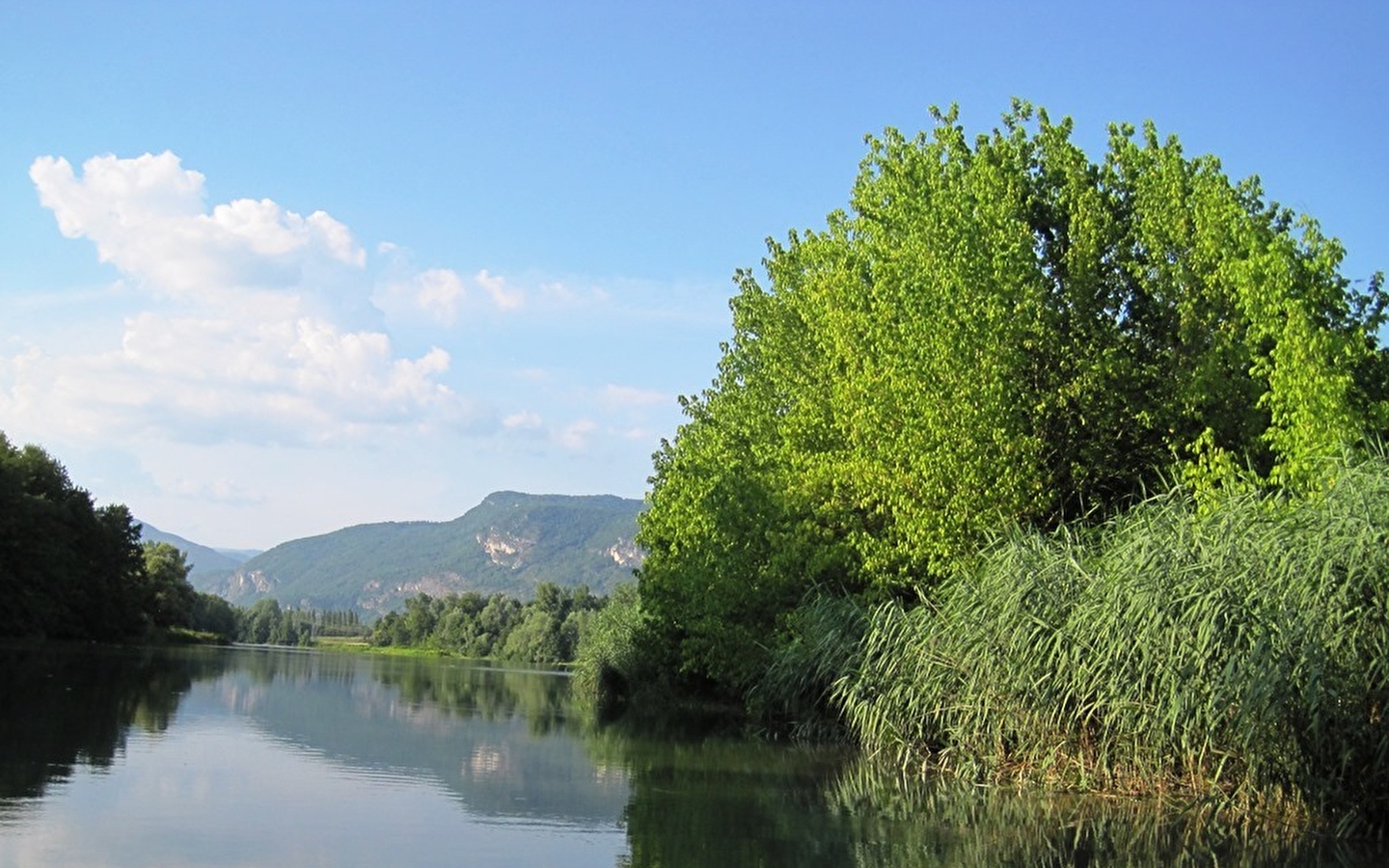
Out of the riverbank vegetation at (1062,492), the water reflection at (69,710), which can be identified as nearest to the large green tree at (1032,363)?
the riverbank vegetation at (1062,492)

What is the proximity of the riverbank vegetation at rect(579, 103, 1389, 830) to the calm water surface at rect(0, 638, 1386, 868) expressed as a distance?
4.87 feet

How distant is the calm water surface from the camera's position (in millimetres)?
13047

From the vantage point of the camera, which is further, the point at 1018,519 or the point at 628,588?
the point at 628,588

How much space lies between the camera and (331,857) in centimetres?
1234

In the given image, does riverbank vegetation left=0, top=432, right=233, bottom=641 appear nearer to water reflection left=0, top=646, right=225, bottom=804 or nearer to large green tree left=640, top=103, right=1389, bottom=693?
water reflection left=0, top=646, right=225, bottom=804

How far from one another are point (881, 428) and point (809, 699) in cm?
700

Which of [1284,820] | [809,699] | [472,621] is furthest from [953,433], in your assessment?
[472,621]

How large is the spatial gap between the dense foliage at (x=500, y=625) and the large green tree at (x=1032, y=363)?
52.7 m

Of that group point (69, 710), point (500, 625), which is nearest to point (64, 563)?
point (69, 710)

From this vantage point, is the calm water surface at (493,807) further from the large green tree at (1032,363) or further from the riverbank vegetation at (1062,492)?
the large green tree at (1032,363)

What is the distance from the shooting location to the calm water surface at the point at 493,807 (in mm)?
13047

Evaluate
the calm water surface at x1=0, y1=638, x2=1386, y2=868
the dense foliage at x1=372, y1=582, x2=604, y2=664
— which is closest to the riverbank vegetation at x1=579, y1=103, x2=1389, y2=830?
the calm water surface at x1=0, y1=638, x2=1386, y2=868

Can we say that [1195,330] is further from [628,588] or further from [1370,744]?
[628,588]

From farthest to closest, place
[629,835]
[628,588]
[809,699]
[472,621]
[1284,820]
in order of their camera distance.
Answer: [472,621] < [628,588] < [809,699] < [1284,820] < [629,835]
